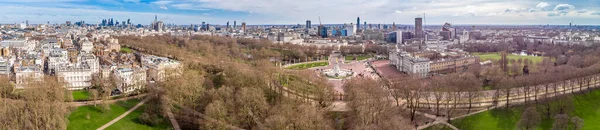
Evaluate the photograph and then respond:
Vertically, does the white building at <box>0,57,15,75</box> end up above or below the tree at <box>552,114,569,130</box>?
above

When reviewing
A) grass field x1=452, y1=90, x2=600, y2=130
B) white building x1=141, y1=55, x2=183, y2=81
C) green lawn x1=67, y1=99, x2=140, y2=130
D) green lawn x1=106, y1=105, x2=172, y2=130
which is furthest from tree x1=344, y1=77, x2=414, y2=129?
white building x1=141, y1=55, x2=183, y2=81

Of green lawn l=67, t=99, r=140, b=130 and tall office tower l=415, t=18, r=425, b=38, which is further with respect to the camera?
tall office tower l=415, t=18, r=425, b=38

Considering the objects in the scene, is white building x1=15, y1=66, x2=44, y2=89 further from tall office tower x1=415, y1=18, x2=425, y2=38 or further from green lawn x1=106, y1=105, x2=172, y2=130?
tall office tower x1=415, y1=18, x2=425, y2=38

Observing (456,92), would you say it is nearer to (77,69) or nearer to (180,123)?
(180,123)

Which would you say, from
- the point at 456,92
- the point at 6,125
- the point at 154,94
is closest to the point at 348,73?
the point at 456,92

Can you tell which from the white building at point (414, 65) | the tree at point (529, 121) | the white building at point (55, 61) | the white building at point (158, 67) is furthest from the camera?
the white building at point (414, 65)

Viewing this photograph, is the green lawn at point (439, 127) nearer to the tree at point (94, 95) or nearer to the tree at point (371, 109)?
the tree at point (371, 109)

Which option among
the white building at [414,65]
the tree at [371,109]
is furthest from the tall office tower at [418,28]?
the tree at [371,109]
